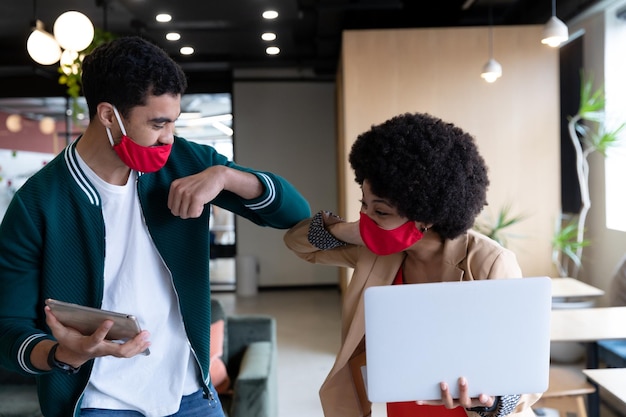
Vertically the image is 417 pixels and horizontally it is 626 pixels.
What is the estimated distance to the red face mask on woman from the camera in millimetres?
1431

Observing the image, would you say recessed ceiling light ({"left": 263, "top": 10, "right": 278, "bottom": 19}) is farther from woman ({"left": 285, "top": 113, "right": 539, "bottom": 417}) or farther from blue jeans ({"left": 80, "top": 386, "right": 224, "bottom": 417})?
blue jeans ({"left": 80, "top": 386, "right": 224, "bottom": 417})

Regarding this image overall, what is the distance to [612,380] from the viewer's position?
2.26 m

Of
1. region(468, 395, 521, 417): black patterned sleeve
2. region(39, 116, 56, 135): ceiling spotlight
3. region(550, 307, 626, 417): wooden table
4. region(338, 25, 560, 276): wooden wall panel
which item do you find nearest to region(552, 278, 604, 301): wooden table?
region(550, 307, 626, 417): wooden table

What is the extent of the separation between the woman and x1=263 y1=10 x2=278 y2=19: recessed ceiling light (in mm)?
5053

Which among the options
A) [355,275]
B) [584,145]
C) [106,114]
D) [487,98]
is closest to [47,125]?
[487,98]

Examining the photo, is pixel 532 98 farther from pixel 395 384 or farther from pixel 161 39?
pixel 395 384

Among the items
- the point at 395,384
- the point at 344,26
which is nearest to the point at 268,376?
the point at 395,384

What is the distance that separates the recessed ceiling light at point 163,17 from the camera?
20.3 ft

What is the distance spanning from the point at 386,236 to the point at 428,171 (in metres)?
0.19

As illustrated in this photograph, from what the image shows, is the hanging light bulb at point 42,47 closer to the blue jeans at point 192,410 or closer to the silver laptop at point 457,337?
the blue jeans at point 192,410

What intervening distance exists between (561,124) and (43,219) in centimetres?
624

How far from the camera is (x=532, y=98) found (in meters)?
5.74

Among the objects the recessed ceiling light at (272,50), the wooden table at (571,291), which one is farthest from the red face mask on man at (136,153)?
the recessed ceiling light at (272,50)

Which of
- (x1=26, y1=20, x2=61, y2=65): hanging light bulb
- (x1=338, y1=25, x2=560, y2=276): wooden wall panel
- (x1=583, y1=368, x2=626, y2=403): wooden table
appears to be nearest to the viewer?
(x1=583, y1=368, x2=626, y2=403): wooden table
